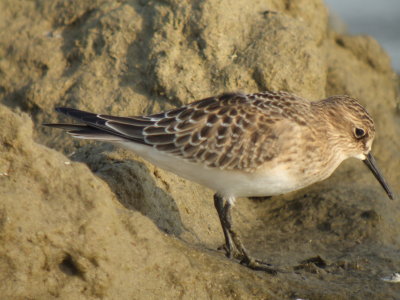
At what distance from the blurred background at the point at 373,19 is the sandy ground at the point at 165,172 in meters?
8.92

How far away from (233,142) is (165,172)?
1210mm

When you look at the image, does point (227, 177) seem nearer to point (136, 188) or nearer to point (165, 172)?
point (136, 188)

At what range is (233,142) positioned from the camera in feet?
21.2

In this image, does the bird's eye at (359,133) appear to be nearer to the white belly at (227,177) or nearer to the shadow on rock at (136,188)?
the white belly at (227,177)

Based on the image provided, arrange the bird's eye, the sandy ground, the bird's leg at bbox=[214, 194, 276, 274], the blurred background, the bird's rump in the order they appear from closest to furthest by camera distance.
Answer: the sandy ground, the bird's rump, the bird's leg at bbox=[214, 194, 276, 274], the bird's eye, the blurred background

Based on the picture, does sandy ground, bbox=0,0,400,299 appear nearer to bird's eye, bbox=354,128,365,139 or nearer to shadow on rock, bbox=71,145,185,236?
shadow on rock, bbox=71,145,185,236

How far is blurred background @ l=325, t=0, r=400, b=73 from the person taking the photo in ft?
63.3

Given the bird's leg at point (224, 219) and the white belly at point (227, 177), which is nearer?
the white belly at point (227, 177)

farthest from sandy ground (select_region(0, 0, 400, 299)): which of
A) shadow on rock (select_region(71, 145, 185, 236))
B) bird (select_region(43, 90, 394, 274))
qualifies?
Answer: bird (select_region(43, 90, 394, 274))

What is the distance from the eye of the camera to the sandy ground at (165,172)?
5.20m

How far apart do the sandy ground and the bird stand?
36 centimetres

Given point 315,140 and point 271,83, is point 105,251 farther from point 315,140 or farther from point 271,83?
point 271,83

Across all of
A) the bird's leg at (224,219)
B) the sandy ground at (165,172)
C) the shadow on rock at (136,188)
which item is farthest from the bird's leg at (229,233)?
the shadow on rock at (136,188)

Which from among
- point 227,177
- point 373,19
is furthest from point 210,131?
point 373,19
